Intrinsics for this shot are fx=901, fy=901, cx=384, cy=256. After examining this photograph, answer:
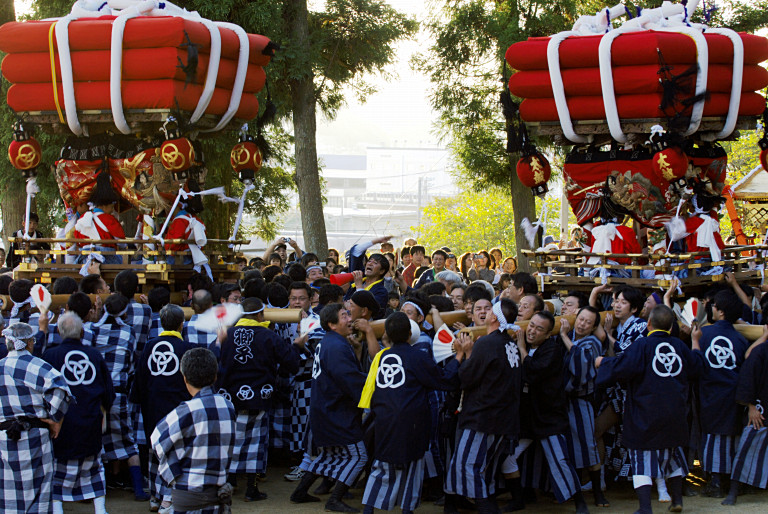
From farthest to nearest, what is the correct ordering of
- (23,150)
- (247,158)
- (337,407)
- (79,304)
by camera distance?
1. (247,158)
2. (23,150)
3. (79,304)
4. (337,407)

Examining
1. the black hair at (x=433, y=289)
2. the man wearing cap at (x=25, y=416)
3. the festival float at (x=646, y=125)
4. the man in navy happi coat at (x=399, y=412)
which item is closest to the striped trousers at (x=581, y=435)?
the man in navy happi coat at (x=399, y=412)

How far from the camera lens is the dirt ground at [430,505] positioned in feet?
20.9

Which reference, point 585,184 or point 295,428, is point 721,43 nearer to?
point 585,184

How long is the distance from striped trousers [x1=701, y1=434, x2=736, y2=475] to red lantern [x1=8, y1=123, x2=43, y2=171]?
729 centimetres

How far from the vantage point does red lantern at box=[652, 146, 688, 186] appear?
8.84 meters

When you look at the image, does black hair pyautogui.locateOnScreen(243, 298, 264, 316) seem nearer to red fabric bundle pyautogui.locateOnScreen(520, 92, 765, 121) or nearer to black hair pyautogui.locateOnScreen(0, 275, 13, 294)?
black hair pyautogui.locateOnScreen(0, 275, 13, 294)

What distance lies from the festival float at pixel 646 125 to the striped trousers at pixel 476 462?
3202 mm

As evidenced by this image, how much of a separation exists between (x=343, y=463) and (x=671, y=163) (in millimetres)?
4677

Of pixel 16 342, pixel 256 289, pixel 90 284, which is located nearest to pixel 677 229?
pixel 256 289

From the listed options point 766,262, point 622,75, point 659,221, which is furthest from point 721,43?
point 766,262

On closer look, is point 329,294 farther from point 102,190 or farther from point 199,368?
point 102,190

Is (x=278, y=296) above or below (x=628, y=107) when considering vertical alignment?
below

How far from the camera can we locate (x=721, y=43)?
29.3 feet

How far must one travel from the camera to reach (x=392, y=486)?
19.0 feet
